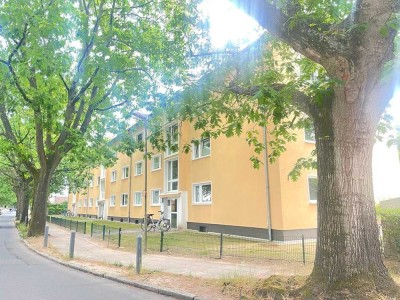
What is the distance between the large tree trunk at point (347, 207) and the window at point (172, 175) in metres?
21.0

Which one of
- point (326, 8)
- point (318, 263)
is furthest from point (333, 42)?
point (318, 263)

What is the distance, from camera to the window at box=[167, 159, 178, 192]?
88.0 ft

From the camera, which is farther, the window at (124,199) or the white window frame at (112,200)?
the white window frame at (112,200)

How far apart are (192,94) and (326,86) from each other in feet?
8.95

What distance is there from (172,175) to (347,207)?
22184 mm

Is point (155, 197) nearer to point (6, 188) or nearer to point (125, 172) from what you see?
point (125, 172)

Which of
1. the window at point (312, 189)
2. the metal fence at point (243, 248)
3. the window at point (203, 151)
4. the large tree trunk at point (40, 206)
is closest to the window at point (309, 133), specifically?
the window at point (312, 189)

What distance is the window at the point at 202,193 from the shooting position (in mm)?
22094

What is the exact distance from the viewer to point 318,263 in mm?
5785

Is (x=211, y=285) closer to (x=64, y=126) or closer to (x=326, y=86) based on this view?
(x=326, y=86)

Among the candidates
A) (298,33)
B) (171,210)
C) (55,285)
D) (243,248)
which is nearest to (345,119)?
(298,33)

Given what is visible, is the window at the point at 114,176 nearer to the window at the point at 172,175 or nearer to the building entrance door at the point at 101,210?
the building entrance door at the point at 101,210

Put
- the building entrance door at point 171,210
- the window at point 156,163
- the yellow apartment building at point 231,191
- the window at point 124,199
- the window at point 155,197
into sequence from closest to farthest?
the yellow apartment building at point 231,191, the building entrance door at point 171,210, the window at point 155,197, the window at point 156,163, the window at point 124,199

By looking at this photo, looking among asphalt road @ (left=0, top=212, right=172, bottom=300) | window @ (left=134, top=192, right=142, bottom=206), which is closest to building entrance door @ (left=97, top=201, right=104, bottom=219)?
window @ (left=134, top=192, right=142, bottom=206)
